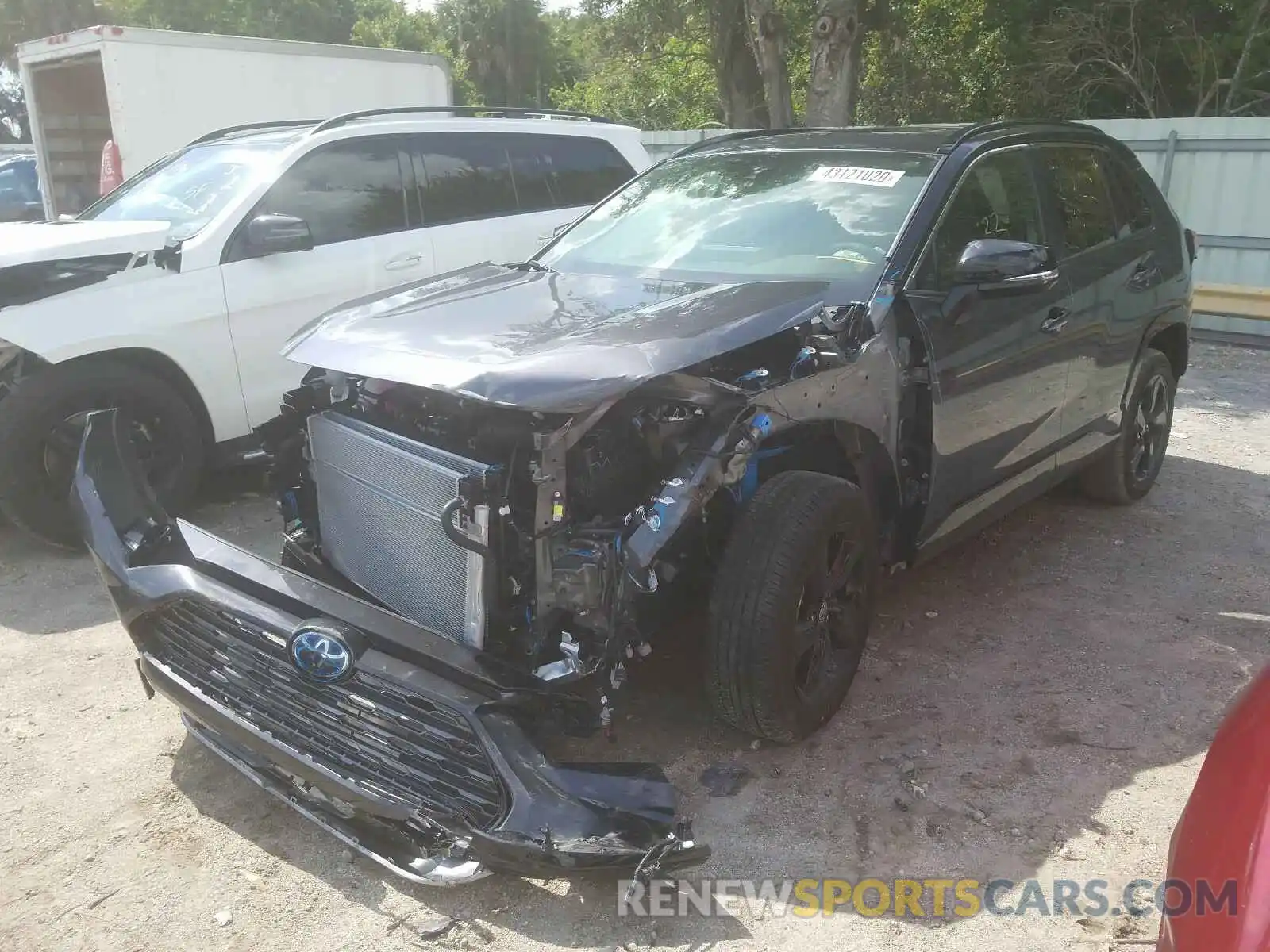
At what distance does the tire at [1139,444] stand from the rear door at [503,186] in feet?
10.6

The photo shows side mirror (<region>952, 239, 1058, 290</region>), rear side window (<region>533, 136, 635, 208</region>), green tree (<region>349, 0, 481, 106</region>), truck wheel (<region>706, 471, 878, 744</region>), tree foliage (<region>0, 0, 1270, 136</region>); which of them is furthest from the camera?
green tree (<region>349, 0, 481, 106</region>)

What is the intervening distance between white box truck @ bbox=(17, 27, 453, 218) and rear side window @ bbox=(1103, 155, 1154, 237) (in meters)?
7.41

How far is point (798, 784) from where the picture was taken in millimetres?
3166

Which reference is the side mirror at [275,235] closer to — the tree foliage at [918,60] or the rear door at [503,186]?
the rear door at [503,186]

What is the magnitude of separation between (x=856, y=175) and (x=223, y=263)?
3092mm

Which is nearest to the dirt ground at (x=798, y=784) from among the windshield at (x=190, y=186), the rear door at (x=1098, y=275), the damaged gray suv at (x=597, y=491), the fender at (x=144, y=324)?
the damaged gray suv at (x=597, y=491)

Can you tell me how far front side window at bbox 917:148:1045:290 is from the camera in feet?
12.2

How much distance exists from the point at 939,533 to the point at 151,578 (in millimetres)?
2682

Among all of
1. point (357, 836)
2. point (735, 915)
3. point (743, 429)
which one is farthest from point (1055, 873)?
point (357, 836)

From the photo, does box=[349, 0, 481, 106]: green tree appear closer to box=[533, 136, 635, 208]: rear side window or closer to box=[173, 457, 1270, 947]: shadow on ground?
box=[533, 136, 635, 208]: rear side window

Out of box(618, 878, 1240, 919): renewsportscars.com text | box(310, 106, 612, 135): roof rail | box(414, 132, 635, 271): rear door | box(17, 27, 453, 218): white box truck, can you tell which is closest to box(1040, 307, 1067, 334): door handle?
box(618, 878, 1240, 919): renewsportscars.com text

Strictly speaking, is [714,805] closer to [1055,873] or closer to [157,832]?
[1055,873]

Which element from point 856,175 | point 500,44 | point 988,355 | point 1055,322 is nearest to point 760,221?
point 856,175

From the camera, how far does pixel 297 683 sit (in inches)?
109
